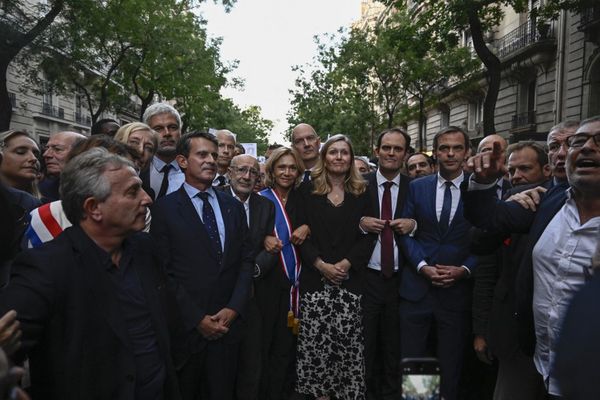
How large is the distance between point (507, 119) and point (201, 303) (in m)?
24.5

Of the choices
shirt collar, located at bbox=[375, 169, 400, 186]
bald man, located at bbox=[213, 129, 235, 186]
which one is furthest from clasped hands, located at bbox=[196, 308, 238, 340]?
bald man, located at bbox=[213, 129, 235, 186]

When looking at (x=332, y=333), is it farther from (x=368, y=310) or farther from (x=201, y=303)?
(x=201, y=303)

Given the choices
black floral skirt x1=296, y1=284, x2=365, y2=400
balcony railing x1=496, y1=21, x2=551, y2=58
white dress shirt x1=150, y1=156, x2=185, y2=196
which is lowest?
black floral skirt x1=296, y1=284, x2=365, y2=400

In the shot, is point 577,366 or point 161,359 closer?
point 577,366

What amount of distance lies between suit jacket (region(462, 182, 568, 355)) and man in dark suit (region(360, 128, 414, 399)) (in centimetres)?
124

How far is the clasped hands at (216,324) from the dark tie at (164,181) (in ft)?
5.04

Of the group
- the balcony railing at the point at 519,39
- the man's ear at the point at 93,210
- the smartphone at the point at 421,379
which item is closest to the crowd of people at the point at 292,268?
the man's ear at the point at 93,210

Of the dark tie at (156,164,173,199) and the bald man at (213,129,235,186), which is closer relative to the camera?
the dark tie at (156,164,173,199)

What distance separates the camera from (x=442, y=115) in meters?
33.7

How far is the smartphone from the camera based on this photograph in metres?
1.26

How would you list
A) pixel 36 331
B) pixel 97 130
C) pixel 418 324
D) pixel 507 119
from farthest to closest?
1. pixel 507 119
2. pixel 97 130
3. pixel 418 324
4. pixel 36 331

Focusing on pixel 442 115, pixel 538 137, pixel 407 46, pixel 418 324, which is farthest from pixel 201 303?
pixel 442 115

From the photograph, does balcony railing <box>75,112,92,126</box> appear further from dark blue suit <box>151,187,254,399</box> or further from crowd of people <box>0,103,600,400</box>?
dark blue suit <box>151,187,254,399</box>

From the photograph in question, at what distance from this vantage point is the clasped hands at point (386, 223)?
416cm
